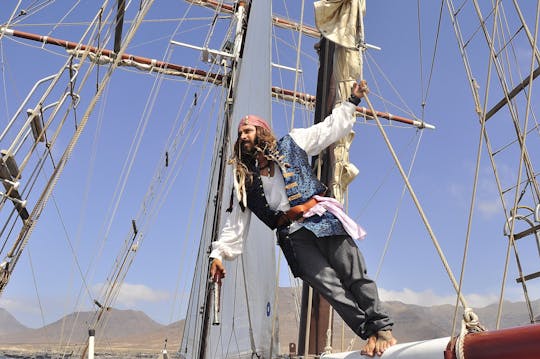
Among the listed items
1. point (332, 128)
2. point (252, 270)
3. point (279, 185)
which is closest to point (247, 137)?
point (279, 185)

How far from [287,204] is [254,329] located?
7.82 ft

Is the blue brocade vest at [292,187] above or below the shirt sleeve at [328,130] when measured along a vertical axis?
below

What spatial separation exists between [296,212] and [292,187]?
0.34 ft

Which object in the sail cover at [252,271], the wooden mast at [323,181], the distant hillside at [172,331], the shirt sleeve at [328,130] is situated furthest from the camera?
the distant hillside at [172,331]

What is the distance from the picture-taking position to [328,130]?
1881 mm

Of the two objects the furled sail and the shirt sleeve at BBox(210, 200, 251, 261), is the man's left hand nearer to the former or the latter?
the shirt sleeve at BBox(210, 200, 251, 261)

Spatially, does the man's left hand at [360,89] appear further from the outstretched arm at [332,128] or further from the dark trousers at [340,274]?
the dark trousers at [340,274]

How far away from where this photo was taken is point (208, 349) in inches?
210

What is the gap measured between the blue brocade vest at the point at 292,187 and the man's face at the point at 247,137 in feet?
0.28

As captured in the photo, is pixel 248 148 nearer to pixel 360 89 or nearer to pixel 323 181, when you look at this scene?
pixel 360 89

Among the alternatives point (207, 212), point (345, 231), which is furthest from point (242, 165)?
point (207, 212)

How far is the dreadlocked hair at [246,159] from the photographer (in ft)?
6.03

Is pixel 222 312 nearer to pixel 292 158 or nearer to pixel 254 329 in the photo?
pixel 254 329

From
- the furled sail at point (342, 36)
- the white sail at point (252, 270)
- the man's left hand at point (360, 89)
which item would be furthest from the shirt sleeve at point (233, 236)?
the furled sail at point (342, 36)
